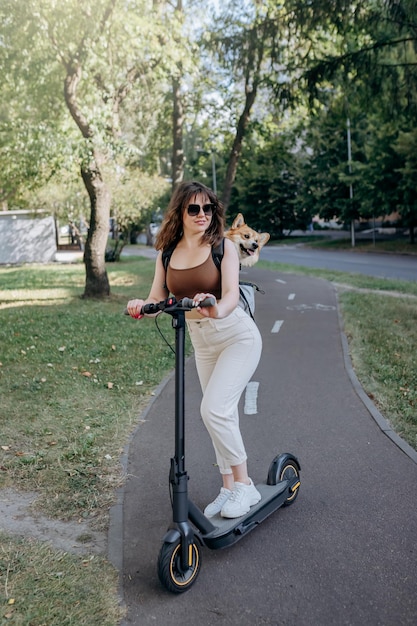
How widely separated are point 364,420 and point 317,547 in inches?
104

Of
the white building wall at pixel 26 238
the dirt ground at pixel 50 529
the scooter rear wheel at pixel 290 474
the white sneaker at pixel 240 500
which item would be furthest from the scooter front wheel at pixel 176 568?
the white building wall at pixel 26 238

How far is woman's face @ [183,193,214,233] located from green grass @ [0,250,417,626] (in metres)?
2.00

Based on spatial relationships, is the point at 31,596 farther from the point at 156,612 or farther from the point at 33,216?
the point at 33,216

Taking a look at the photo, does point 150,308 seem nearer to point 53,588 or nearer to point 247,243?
point 247,243

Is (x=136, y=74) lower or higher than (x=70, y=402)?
higher

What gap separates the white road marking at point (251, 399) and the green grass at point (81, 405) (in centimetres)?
114

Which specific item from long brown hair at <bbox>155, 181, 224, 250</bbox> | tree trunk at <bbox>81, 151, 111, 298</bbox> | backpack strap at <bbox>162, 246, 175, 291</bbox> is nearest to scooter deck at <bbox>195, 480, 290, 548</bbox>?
backpack strap at <bbox>162, 246, 175, 291</bbox>

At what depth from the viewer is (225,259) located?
3.72m

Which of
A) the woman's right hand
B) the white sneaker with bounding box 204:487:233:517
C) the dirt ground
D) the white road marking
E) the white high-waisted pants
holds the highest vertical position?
the woman's right hand

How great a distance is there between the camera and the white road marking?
6.59m

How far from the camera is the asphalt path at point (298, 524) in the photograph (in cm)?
314

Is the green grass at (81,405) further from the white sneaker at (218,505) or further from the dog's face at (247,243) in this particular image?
the dog's face at (247,243)

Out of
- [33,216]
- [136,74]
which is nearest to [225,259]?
[136,74]

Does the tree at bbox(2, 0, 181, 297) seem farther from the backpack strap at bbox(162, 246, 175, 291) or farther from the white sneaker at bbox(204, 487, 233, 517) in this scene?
the white sneaker at bbox(204, 487, 233, 517)
